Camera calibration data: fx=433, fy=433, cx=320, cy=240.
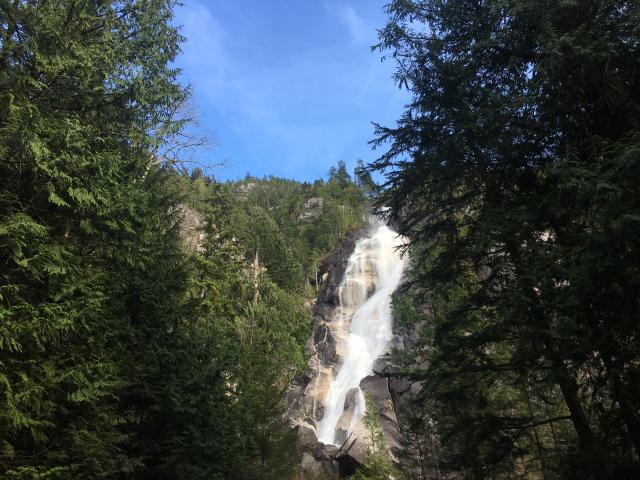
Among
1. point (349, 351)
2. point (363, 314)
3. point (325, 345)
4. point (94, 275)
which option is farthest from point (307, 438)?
point (94, 275)

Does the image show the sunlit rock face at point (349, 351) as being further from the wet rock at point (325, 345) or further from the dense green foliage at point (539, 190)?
the dense green foliage at point (539, 190)

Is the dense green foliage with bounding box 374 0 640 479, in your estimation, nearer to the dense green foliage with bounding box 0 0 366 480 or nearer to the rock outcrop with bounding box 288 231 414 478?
the dense green foliage with bounding box 0 0 366 480

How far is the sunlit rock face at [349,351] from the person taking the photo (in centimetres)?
2588

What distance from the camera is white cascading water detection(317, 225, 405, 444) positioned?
3072 centimetres

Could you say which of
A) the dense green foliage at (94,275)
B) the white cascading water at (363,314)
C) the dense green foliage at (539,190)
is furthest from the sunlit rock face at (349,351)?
the dense green foliage at (94,275)

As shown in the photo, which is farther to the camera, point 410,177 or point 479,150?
point 410,177

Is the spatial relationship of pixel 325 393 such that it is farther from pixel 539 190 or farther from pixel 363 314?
pixel 539 190

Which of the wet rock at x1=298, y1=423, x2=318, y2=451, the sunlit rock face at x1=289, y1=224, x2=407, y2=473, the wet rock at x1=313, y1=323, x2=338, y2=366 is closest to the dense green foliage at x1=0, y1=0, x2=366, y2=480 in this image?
the sunlit rock face at x1=289, y1=224, x2=407, y2=473

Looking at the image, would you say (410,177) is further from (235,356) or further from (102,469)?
(102,469)

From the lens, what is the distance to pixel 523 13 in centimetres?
677

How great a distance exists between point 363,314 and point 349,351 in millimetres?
5014

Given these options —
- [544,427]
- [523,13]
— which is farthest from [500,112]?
[544,427]

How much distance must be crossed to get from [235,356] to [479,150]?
6.18 m

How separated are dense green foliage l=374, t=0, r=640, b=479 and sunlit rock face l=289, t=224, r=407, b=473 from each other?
12996 mm
